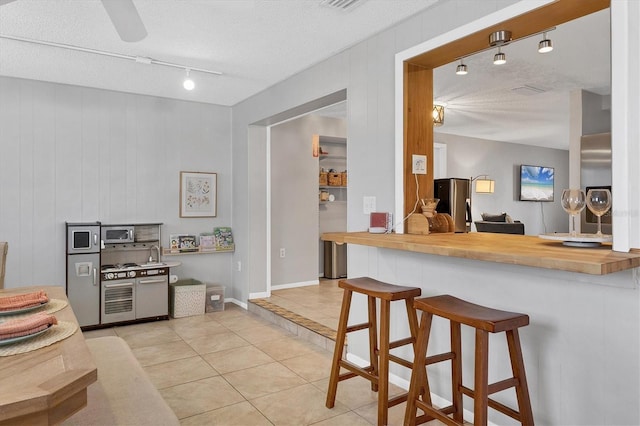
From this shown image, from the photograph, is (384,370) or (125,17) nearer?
(125,17)

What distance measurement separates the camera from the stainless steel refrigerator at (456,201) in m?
2.87

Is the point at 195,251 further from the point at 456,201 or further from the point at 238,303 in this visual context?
the point at 456,201

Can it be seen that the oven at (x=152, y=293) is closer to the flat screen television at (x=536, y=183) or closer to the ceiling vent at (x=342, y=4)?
the ceiling vent at (x=342, y=4)

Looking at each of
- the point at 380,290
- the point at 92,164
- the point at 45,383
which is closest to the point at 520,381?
the point at 380,290

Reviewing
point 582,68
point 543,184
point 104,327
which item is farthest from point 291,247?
point 543,184

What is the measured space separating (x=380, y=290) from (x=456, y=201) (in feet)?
3.03

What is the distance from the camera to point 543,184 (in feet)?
30.6

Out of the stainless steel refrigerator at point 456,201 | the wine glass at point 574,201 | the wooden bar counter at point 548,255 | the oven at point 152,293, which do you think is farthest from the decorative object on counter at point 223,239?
the wine glass at point 574,201

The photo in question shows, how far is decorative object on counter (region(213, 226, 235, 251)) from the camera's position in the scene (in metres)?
5.21

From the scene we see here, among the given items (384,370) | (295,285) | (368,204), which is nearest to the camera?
(384,370)

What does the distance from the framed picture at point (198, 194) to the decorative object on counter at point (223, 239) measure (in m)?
0.21

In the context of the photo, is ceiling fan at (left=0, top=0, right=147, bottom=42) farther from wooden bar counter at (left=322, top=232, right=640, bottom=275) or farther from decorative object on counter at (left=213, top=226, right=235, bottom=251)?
decorative object on counter at (left=213, top=226, right=235, bottom=251)

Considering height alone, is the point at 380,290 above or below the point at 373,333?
above

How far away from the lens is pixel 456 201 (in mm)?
2889
